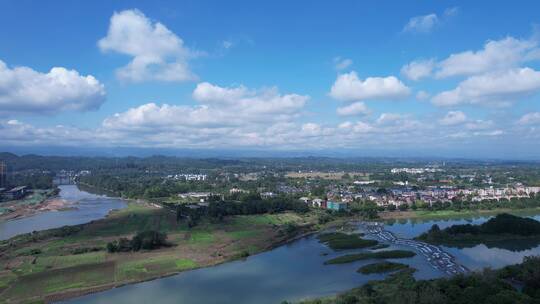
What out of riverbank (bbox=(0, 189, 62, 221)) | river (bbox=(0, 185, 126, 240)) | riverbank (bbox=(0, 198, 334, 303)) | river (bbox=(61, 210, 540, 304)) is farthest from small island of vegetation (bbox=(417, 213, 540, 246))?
riverbank (bbox=(0, 189, 62, 221))

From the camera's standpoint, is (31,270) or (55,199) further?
(55,199)

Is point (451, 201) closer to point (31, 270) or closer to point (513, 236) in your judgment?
point (513, 236)

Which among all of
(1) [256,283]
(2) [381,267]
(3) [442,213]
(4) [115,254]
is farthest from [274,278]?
(3) [442,213]

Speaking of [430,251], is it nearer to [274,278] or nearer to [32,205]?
[274,278]

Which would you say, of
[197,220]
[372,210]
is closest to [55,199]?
[197,220]

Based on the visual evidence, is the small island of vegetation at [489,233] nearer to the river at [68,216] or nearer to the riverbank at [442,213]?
the riverbank at [442,213]

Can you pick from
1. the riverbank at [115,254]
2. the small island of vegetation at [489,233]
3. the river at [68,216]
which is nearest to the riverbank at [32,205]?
the river at [68,216]
